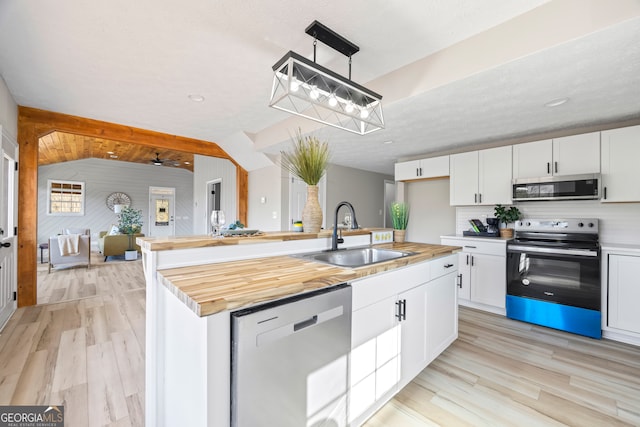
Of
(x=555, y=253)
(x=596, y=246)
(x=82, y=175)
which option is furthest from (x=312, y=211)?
(x=82, y=175)

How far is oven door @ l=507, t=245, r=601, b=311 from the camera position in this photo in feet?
8.81

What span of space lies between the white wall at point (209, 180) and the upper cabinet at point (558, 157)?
4.95 metres

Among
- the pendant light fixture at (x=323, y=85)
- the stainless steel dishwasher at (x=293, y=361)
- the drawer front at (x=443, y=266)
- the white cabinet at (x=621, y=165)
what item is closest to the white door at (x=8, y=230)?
Answer: the pendant light fixture at (x=323, y=85)

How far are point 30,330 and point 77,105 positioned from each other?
8.23 ft

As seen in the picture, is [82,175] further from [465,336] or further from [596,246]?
[596,246]

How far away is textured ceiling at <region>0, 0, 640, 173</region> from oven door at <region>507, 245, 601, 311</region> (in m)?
1.39

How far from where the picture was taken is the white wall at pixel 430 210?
4641 mm

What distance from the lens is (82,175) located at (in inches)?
330

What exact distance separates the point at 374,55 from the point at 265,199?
3.31 m

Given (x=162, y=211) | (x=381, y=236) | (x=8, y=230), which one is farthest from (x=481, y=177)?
(x=162, y=211)

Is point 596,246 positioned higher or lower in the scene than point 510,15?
lower

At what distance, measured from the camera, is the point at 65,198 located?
26.7 feet

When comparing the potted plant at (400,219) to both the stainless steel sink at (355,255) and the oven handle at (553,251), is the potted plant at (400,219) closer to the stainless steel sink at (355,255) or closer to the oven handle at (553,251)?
the stainless steel sink at (355,255)

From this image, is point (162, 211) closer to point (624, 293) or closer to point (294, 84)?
point (294, 84)
